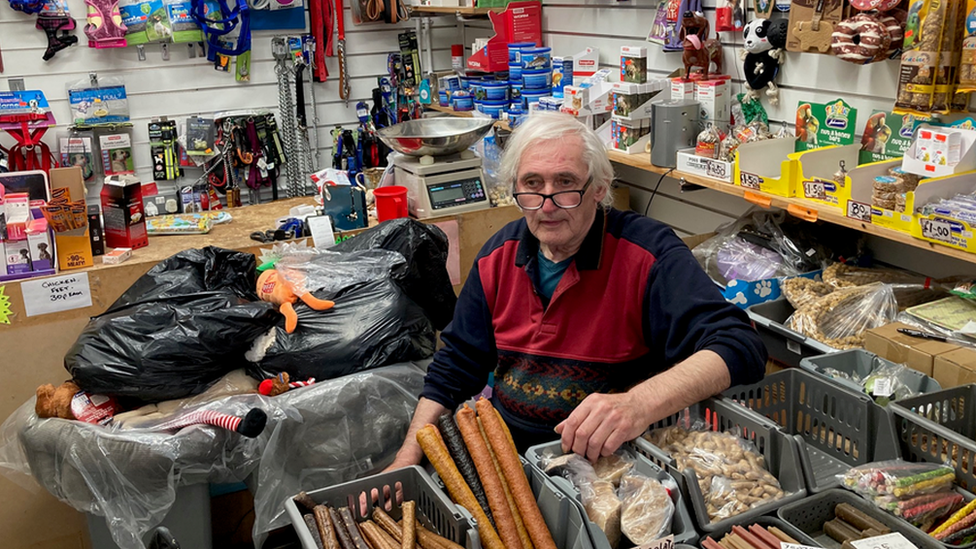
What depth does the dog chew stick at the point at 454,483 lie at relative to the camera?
4.29 ft

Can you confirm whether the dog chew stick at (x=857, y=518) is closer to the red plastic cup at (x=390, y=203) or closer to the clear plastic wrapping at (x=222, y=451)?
the clear plastic wrapping at (x=222, y=451)

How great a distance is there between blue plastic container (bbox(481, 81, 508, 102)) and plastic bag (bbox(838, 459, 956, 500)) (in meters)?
3.15

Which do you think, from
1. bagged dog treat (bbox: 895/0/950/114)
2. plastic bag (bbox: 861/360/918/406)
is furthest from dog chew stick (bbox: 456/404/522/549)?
bagged dog treat (bbox: 895/0/950/114)

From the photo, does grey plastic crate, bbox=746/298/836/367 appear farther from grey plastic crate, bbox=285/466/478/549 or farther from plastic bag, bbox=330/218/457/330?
grey plastic crate, bbox=285/466/478/549

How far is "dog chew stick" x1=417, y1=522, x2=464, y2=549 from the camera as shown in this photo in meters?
1.29

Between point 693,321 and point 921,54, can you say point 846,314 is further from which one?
point 693,321

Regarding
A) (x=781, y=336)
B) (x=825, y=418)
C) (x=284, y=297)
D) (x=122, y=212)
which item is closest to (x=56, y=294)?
(x=122, y=212)

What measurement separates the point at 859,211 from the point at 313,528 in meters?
1.69

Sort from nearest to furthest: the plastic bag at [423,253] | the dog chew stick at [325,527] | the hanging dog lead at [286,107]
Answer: the dog chew stick at [325,527]
the plastic bag at [423,253]
the hanging dog lead at [286,107]

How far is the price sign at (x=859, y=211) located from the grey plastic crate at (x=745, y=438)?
0.94 metres

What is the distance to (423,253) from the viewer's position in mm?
3059

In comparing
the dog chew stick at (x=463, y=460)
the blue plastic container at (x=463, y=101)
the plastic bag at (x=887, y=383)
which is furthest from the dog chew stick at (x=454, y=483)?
the blue plastic container at (x=463, y=101)

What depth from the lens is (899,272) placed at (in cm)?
255

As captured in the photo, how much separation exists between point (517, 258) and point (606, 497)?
81cm
